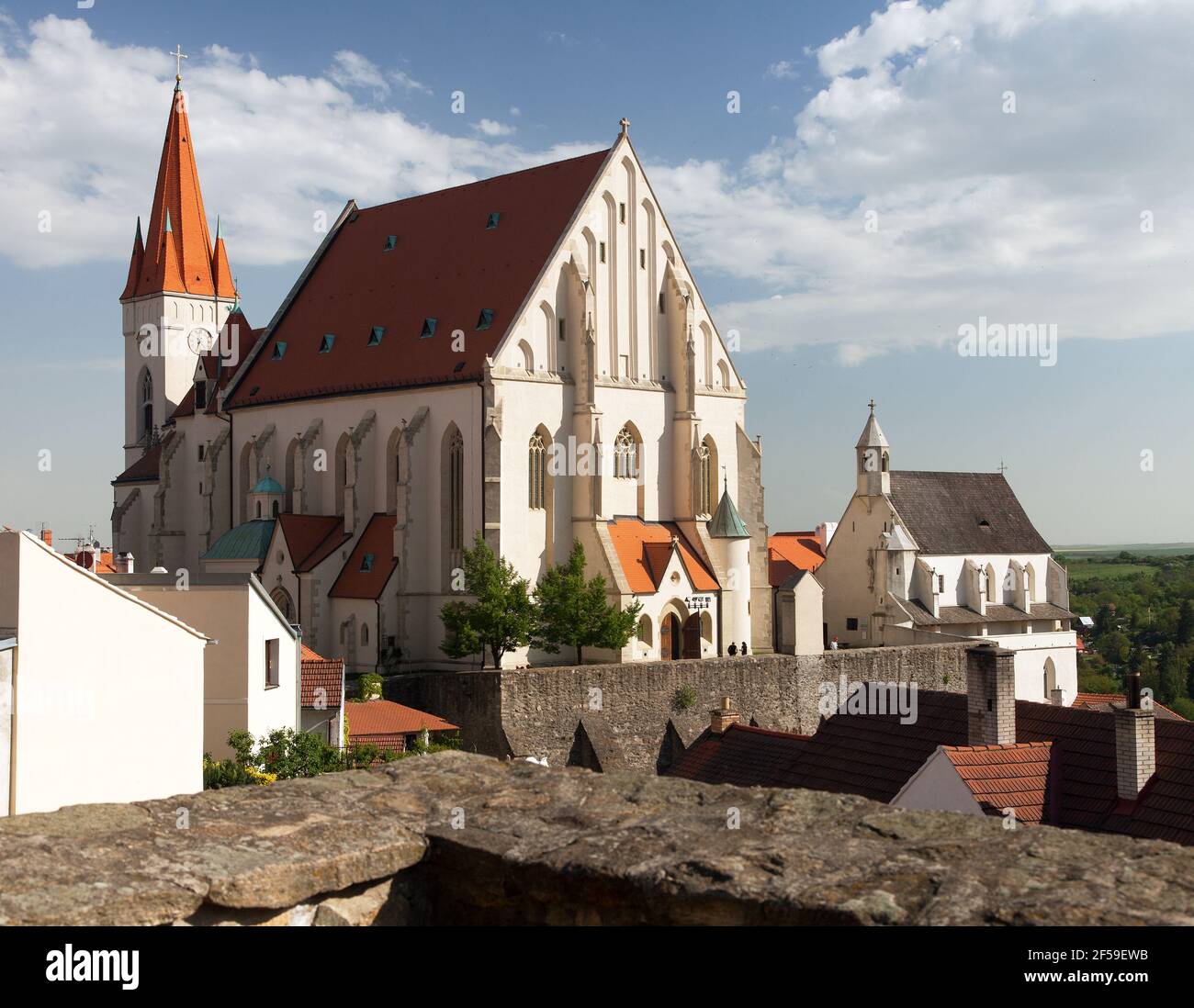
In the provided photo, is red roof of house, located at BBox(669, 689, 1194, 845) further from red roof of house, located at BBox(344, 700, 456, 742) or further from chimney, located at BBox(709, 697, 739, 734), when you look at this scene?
red roof of house, located at BBox(344, 700, 456, 742)

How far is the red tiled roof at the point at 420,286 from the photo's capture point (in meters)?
51.7

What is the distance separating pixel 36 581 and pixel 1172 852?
418 inches

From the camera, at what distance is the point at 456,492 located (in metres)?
50.3

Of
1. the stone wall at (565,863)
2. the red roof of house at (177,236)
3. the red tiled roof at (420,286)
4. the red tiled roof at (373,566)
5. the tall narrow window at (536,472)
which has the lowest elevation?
the stone wall at (565,863)

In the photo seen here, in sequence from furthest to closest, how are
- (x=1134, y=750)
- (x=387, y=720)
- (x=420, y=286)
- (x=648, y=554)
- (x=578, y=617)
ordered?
(x=420, y=286) < (x=648, y=554) < (x=578, y=617) < (x=387, y=720) < (x=1134, y=750)

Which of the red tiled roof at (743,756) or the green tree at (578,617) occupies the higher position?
the green tree at (578,617)

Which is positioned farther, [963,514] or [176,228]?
[176,228]

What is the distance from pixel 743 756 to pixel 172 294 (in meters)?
59.1

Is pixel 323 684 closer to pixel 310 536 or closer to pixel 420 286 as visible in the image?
pixel 310 536

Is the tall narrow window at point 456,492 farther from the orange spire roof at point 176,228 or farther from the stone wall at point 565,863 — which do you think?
the stone wall at point 565,863

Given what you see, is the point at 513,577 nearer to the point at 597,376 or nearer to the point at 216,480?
the point at 597,376

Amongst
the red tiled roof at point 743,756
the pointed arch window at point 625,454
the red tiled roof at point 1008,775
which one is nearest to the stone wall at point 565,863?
the red tiled roof at point 1008,775

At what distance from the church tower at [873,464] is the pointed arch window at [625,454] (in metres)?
16.0

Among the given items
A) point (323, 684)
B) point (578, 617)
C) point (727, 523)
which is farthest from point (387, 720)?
point (727, 523)
